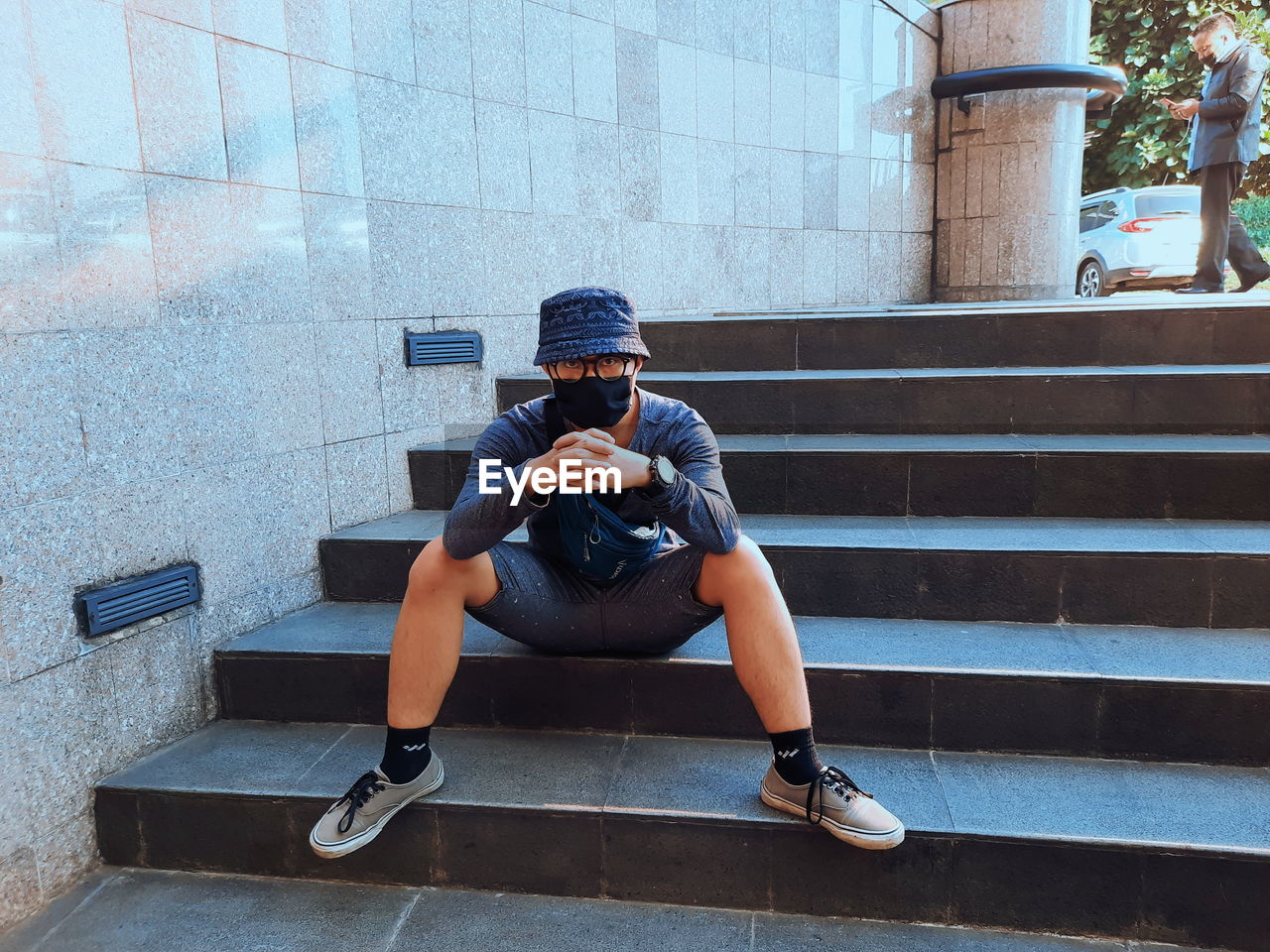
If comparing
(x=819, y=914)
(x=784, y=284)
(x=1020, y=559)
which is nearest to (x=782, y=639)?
(x=819, y=914)

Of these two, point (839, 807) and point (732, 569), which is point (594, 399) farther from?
point (839, 807)

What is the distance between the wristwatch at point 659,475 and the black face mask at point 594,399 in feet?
0.77

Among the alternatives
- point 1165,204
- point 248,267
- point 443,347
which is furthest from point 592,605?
point 1165,204

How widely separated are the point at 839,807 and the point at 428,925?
1.10m

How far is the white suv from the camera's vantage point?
11492 mm

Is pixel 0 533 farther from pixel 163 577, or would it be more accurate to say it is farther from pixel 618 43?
pixel 618 43

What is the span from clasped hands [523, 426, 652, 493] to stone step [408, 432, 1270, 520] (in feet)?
5.11

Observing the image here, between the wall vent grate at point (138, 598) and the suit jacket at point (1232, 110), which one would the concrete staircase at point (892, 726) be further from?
the suit jacket at point (1232, 110)

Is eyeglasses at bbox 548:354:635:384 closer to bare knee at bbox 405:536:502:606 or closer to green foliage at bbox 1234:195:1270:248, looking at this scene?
bare knee at bbox 405:536:502:606

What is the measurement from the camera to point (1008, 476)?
3.51 meters

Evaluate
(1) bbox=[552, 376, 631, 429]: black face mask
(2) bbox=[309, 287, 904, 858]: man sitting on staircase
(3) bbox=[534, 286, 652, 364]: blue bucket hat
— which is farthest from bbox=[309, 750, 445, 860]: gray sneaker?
(3) bbox=[534, 286, 652, 364]: blue bucket hat

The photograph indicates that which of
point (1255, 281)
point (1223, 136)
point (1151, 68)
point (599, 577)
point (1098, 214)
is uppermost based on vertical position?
point (1151, 68)

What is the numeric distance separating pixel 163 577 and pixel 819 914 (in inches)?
86.3

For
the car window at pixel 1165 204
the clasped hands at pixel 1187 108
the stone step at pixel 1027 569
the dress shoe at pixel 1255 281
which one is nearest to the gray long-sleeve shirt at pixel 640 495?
the stone step at pixel 1027 569
